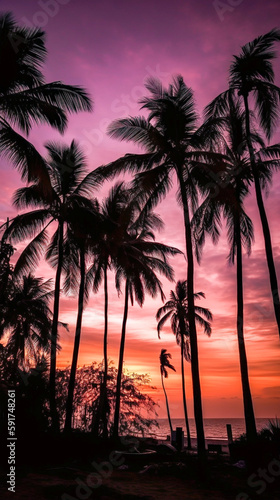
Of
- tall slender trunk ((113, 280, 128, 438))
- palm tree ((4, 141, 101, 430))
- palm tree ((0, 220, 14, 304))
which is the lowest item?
tall slender trunk ((113, 280, 128, 438))

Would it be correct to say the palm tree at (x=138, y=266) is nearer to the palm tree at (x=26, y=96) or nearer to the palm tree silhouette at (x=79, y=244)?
the palm tree silhouette at (x=79, y=244)

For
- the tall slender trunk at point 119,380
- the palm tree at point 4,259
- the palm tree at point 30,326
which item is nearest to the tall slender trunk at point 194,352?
the palm tree at point 4,259

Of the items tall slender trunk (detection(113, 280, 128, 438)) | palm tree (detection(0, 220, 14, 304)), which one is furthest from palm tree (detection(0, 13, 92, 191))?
tall slender trunk (detection(113, 280, 128, 438))

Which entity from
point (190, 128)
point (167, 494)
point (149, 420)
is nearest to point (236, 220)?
point (190, 128)

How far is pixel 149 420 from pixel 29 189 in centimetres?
1696

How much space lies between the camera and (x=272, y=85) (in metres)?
12.5

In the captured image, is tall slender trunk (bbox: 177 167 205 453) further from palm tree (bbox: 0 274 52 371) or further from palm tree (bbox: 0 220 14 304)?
palm tree (bbox: 0 274 52 371)

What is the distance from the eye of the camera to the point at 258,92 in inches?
509

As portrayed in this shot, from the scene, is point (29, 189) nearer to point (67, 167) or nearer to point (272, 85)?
point (67, 167)

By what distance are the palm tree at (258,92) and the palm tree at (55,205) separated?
19.6 feet

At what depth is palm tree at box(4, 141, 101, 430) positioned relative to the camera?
588 inches

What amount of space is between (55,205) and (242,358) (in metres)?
9.84

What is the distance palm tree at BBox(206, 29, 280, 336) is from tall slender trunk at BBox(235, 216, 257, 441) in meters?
2.18

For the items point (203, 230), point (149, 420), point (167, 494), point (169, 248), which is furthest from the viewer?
point (149, 420)
